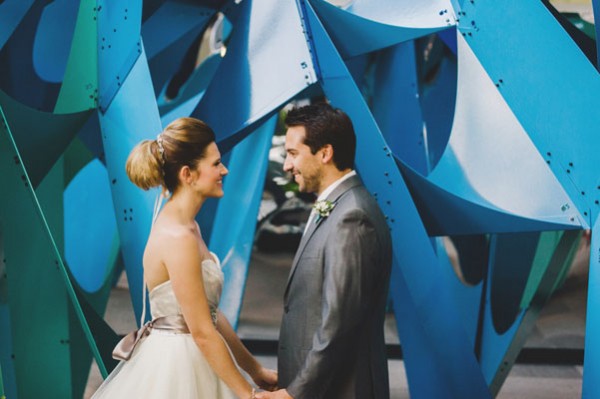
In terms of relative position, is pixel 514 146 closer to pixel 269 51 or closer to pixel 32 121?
pixel 269 51

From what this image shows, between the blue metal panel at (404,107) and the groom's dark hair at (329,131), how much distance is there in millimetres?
4209

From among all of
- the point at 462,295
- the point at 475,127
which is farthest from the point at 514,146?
the point at 462,295

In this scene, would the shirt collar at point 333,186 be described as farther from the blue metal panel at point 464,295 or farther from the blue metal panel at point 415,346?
the blue metal panel at point 464,295

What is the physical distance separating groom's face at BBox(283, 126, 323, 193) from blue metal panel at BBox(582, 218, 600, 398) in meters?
1.44

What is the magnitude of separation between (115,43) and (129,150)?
58 centimetres

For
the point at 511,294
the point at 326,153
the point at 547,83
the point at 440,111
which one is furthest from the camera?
the point at 440,111

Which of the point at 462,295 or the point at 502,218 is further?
the point at 462,295

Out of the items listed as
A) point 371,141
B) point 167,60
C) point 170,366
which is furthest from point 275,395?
point 167,60

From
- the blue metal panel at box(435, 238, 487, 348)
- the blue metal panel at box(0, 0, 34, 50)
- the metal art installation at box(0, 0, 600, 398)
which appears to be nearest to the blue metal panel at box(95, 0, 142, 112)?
the metal art installation at box(0, 0, 600, 398)

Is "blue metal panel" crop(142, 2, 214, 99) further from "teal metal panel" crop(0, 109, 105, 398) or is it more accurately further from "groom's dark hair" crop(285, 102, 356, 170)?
"groom's dark hair" crop(285, 102, 356, 170)

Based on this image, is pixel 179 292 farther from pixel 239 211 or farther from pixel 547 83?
pixel 239 211

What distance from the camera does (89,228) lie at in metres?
6.61

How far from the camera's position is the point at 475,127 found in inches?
191

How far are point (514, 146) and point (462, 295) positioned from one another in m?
2.37
